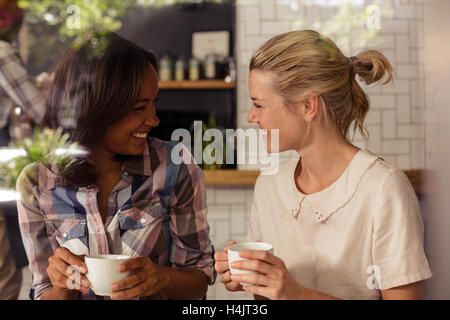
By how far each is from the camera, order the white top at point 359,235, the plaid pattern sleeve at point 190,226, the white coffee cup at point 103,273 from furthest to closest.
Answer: the plaid pattern sleeve at point 190,226 < the white top at point 359,235 < the white coffee cup at point 103,273

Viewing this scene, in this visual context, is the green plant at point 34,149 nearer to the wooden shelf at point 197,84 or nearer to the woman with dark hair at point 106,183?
the woman with dark hair at point 106,183

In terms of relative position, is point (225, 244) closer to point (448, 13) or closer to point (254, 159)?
point (254, 159)

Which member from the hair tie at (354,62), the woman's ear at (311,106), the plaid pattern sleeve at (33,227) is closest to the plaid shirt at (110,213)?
the plaid pattern sleeve at (33,227)

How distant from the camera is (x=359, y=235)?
0.80m

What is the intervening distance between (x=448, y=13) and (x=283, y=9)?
262 mm

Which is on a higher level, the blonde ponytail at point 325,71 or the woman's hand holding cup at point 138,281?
the blonde ponytail at point 325,71

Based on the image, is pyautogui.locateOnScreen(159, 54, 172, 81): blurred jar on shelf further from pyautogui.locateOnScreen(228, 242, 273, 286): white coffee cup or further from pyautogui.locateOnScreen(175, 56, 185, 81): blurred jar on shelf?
pyautogui.locateOnScreen(228, 242, 273, 286): white coffee cup

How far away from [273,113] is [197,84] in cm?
20

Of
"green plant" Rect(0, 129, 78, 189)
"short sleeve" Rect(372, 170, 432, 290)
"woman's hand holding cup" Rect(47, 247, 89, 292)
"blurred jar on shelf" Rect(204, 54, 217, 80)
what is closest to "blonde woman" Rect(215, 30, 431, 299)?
"short sleeve" Rect(372, 170, 432, 290)

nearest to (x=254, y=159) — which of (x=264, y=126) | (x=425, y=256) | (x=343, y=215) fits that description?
(x=264, y=126)

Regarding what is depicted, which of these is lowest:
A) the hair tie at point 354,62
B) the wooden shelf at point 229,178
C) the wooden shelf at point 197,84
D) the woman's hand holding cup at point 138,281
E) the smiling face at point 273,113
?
the woman's hand holding cup at point 138,281

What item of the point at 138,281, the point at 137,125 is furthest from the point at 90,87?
the point at 138,281

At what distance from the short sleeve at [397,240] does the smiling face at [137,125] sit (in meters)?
0.40

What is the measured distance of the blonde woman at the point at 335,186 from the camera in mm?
788
